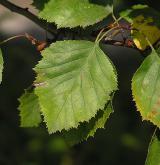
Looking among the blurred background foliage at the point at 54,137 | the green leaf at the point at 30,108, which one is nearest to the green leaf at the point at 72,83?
the green leaf at the point at 30,108

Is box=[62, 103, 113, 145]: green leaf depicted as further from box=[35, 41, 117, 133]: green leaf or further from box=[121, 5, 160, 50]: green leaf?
box=[121, 5, 160, 50]: green leaf

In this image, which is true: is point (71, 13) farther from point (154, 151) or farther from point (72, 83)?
point (154, 151)

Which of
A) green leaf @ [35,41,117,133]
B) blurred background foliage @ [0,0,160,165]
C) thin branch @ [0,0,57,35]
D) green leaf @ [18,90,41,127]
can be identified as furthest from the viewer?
blurred background foliage @ [0,0,160,165]

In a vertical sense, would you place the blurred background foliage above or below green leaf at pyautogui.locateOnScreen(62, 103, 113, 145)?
below

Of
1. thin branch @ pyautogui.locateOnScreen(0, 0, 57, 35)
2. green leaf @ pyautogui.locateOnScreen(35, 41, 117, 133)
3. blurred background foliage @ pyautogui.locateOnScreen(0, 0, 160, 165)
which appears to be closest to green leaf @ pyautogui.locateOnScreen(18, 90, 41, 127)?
thin branch @ pyautogui.locateOnScreen(0, 0, 57, 35)

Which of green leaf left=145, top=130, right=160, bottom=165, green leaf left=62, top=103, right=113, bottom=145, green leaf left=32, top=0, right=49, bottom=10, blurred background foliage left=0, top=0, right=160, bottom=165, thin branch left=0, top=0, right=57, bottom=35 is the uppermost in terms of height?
green leaf left=32, top=0, right=49, bottom=10

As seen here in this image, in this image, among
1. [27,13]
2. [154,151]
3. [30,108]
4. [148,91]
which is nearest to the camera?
[148,91]

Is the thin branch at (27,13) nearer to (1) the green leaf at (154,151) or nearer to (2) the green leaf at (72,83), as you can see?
(2) the green leaf at (72,83)

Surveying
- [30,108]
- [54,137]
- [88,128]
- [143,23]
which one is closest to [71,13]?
[143,23]
